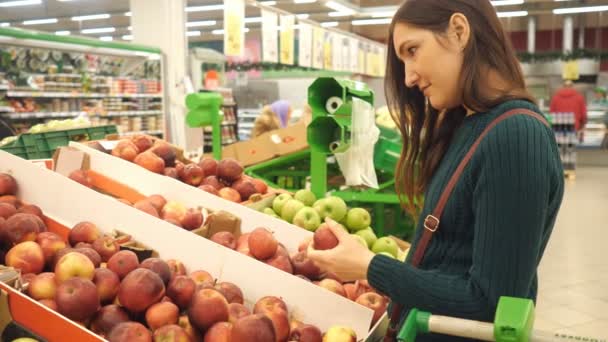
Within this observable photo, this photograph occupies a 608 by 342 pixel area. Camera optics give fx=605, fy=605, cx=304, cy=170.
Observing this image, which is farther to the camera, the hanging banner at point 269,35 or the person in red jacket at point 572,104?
the person in red jacket at point 572,104

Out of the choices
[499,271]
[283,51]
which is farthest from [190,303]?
[283,51]

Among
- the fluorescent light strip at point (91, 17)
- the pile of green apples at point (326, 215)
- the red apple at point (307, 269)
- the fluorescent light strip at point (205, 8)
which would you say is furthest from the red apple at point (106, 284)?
the fluorescent light strip at point (91, 17)

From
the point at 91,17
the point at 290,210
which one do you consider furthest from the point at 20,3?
the point at 290,210

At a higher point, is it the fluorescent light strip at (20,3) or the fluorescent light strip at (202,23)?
the fluorescent light strip at (20,3)

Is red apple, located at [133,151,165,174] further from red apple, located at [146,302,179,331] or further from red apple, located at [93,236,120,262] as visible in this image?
red apple, located at [146,302,179,331]

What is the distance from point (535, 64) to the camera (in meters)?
17.0

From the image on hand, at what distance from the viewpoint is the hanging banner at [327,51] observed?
10.9 metres

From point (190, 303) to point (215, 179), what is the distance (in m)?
1.23

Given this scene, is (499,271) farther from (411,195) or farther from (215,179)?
(215,179)

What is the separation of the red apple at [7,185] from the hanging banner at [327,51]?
8.98 meters

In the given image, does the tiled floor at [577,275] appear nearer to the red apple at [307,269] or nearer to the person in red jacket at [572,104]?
the red apple at [307,269]

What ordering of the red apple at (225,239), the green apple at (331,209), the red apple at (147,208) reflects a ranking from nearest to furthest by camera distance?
the red apple at (225,239)
the red apple at (147,208)
the green apple at (331,209)

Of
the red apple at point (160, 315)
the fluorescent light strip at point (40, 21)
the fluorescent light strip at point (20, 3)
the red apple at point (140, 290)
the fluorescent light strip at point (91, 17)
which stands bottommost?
the red apple at point (160, 315)

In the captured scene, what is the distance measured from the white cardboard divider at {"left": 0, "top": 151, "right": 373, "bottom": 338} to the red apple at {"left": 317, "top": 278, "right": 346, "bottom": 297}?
153 millimetres
